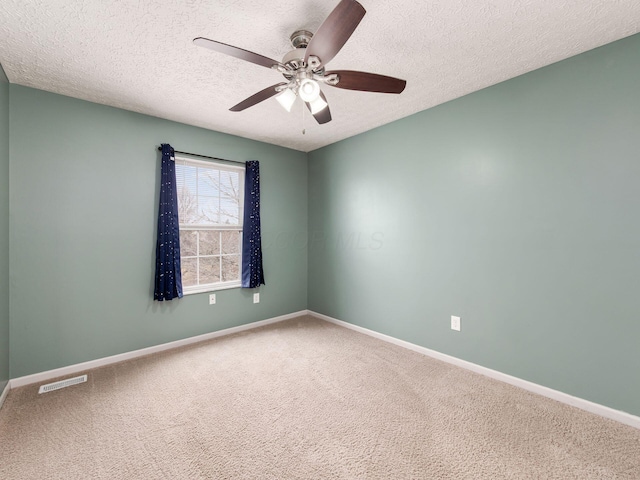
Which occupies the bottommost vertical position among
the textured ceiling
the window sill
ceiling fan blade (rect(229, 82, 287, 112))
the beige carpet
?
the beige carpet

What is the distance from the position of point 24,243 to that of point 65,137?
0.97m

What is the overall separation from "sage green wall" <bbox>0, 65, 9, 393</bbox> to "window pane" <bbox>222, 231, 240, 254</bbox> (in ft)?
6.19

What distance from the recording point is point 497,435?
5.96ft

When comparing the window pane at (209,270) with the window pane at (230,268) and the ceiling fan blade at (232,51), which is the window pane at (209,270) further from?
the ceiling fan blade at (232,51)

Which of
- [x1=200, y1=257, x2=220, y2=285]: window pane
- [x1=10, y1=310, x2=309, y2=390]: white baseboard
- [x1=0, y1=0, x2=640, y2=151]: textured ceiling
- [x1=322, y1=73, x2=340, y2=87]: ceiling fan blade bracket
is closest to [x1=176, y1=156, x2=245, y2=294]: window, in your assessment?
[x1=200, y1=257, x2=220, y2=285]: window pane

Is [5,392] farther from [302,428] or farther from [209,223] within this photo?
[302,428]

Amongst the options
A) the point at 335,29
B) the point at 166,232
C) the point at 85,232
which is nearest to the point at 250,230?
the point at 166,232

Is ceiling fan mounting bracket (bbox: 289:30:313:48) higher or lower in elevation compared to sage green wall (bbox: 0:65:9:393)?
higher

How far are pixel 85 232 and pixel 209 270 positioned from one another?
4.20ft

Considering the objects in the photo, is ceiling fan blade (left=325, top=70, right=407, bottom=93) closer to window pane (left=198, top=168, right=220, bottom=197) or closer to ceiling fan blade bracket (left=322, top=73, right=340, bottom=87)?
ceiling fan blade bracket (left=322, top=73, right=340, bottom=87)

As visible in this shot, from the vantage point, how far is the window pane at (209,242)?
3523 mm

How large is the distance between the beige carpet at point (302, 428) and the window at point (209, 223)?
1095 millimetres

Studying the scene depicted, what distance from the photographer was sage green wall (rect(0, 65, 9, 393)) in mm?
2182

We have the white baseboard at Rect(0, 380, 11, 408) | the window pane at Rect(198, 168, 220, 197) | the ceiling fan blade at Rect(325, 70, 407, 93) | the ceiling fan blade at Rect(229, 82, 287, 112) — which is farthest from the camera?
the window pane at Rect(198, 168, 220, 197)
